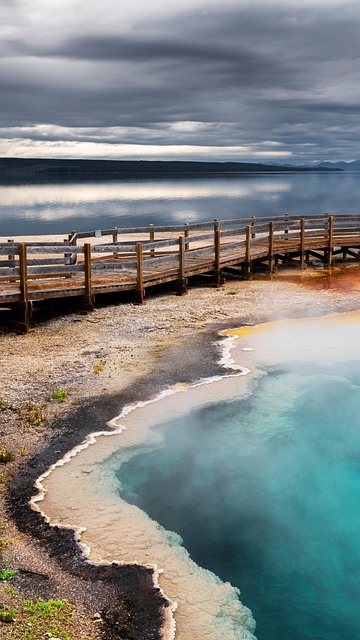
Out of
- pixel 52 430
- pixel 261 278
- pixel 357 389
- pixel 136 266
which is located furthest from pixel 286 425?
pixel 261 278

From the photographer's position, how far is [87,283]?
18797 millimetres

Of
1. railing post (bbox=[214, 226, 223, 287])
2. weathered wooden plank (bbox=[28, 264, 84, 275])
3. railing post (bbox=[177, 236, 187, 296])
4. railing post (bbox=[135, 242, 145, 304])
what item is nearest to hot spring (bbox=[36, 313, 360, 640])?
weathered wooden plank (bbox=[28, 264, 84, 275])

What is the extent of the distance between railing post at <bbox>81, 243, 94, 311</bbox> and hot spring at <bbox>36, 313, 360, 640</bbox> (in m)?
6.85

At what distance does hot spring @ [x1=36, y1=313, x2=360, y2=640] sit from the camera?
7203 millimetres

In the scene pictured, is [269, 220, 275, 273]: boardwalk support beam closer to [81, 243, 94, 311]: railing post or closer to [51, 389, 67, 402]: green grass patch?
[81, 243, 94, 311]: railing post

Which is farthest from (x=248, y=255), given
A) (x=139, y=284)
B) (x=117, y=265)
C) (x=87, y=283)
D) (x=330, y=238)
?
(x=87, y=283)

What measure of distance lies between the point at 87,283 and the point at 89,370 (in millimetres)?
5363

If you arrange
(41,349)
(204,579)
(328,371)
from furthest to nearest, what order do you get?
(41,349) < (328,371) < (204,579)

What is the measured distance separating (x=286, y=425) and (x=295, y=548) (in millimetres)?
3664

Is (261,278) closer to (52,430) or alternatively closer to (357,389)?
(357,389)

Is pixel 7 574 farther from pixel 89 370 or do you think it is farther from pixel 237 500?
pixel 89 370

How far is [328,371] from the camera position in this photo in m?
14.5

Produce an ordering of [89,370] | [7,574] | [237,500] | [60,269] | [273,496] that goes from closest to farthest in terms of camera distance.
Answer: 1. [7,574]
2. [237,500]
3. [273,496]
4. [89,370]
5. [60,269]

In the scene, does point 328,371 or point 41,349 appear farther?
point 41,349
